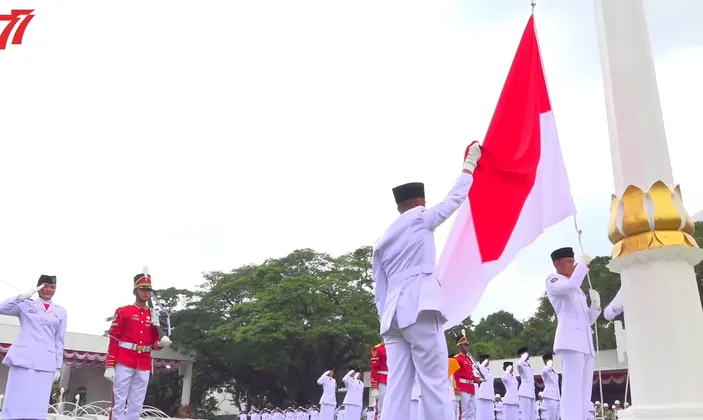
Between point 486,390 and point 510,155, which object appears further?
point 486,390

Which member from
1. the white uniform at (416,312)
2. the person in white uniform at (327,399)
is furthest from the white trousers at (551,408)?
the white uniform at (416,312)

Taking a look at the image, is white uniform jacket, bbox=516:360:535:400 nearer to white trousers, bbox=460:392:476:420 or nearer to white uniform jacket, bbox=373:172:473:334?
white trousers, bbox=460:392:476:420

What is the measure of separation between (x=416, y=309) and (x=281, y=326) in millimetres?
25322

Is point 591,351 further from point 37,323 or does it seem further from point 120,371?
point 37,323

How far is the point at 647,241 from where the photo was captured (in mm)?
2463

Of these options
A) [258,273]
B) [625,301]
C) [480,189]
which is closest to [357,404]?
[480,189]

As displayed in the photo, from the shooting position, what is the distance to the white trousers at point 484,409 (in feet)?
44.4

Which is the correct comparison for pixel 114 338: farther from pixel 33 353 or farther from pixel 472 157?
pixel 472 157

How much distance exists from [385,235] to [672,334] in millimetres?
2107

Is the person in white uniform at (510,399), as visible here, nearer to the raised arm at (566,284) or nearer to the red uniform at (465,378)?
the red uniform at (465,378)

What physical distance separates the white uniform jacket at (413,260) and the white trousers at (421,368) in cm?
7

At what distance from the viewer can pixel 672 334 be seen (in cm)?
236

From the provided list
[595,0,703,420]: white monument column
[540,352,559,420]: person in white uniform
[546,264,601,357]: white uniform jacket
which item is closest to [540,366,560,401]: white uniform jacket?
[540,352,559,420]: person in white uniform

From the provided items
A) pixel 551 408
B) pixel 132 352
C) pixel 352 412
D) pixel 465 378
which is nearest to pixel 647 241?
pixel 132 352
